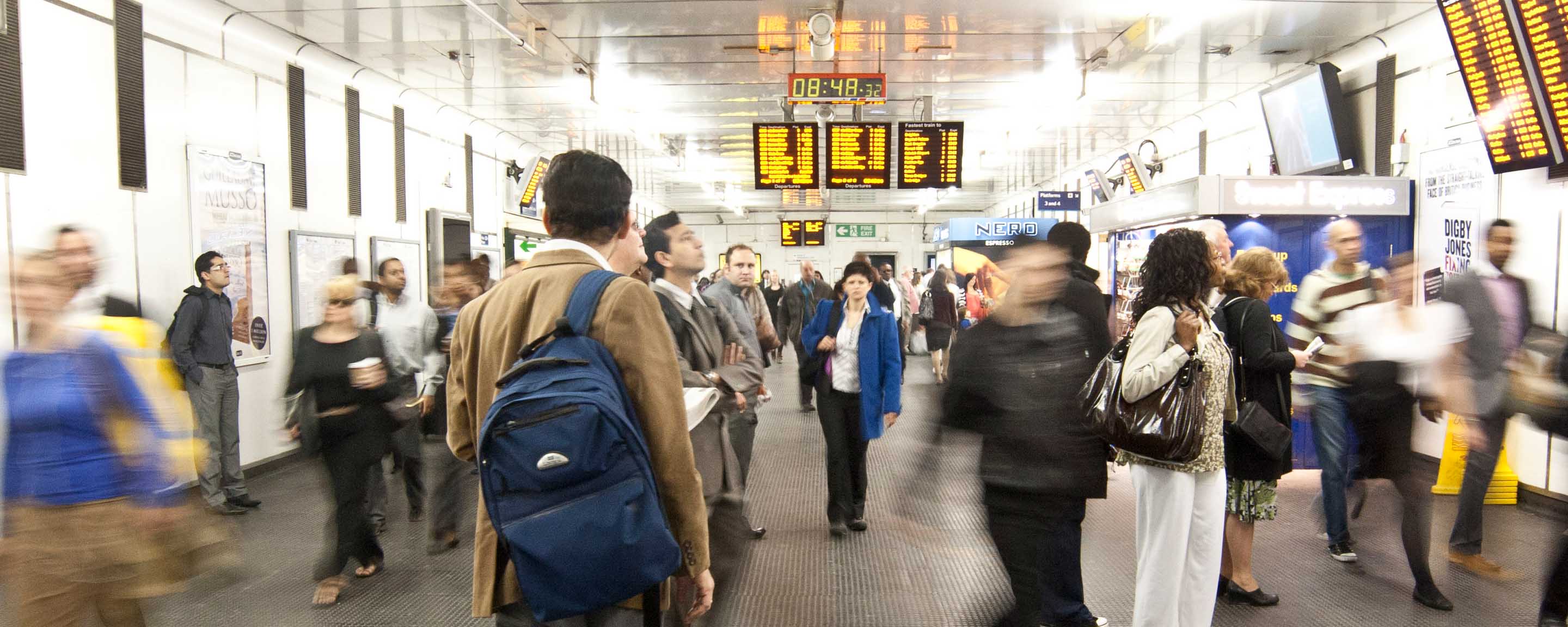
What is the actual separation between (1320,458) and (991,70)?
6261 mm

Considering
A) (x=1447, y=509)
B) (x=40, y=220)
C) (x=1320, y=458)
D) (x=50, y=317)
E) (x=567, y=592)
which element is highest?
(x=40, y=220)

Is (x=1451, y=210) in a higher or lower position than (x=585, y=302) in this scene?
higher

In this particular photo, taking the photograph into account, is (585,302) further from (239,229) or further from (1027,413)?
(239,229)

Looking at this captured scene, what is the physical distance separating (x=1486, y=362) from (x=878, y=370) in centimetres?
289

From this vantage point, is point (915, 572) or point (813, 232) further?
point (813, 232)

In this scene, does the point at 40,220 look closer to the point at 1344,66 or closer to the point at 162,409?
the point at 162,409

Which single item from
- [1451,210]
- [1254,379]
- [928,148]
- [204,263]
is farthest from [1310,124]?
[204,263]

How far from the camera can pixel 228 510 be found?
6.09 m

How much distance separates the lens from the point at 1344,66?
28.8 feet

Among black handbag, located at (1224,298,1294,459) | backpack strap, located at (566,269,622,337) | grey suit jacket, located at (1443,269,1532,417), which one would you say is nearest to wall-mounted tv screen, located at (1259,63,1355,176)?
grey suit jacket, located at (1443,269,1532,417)

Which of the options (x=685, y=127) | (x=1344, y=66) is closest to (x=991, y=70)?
(x=1344, y=66)

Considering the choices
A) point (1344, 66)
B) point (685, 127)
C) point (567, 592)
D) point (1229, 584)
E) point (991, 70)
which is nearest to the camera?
point (567, 592)

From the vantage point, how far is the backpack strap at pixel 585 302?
148 centimetres

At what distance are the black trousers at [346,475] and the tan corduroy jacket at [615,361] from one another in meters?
3.10
